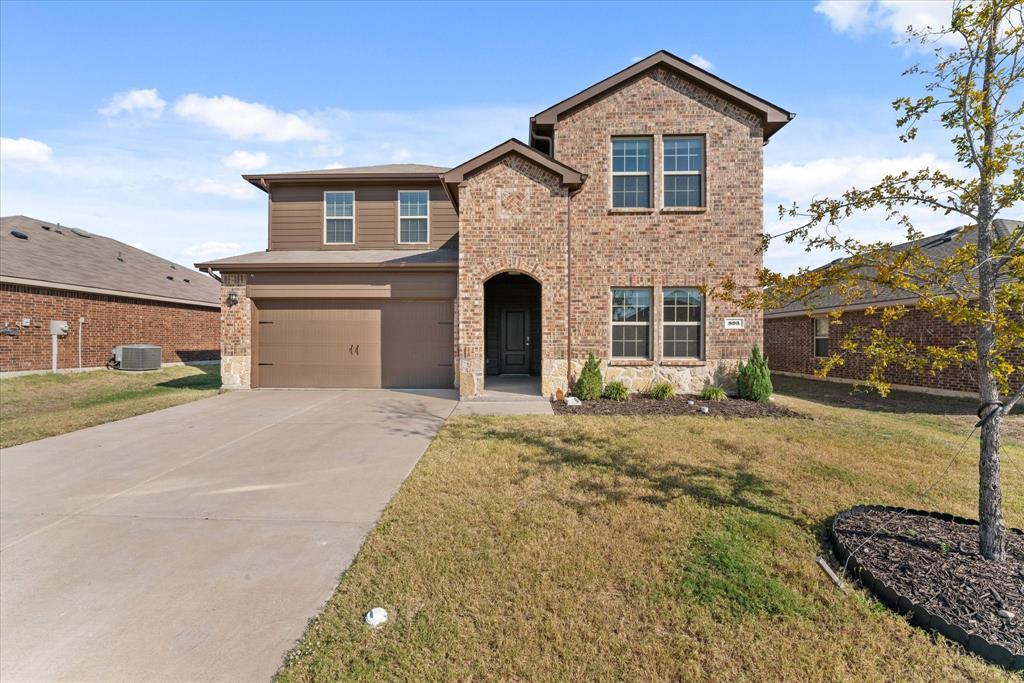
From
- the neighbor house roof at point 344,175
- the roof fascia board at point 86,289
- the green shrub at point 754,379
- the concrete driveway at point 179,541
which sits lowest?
the concrete driveway at point 179,541

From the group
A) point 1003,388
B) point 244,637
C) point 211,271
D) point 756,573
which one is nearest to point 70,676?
point 244,637

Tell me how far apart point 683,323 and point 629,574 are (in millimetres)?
8431

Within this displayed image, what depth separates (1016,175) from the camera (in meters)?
3.30

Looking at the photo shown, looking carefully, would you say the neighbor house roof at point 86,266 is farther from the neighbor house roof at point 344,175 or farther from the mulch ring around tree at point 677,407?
the mulch ring around tree at point 677,407

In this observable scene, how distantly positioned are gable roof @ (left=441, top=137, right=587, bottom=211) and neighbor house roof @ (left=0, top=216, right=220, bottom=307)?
14.8 metres

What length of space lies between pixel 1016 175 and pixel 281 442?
28.5ft

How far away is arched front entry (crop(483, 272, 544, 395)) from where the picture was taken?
14.5 metres

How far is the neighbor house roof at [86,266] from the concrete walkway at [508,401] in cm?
1527

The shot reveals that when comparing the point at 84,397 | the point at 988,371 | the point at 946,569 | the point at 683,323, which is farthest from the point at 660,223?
the point at 84,397

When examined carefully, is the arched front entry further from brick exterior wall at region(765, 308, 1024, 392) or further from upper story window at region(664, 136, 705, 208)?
brick exterior wall at region(765, 308, 1024, 392)

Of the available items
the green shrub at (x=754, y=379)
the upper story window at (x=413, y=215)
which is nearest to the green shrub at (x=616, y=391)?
the green shrub at (x=754, y=379)

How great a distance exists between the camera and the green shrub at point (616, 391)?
10.1 meters

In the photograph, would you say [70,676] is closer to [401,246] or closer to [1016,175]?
[1016,175]

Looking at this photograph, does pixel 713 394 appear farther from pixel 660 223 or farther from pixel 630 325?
pixel 660 223
